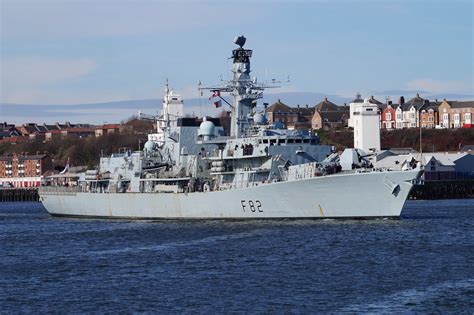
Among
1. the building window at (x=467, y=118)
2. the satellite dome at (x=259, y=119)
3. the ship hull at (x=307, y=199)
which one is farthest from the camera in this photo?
the building window at (x=467, y=118)

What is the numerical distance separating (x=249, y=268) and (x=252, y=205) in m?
17.5

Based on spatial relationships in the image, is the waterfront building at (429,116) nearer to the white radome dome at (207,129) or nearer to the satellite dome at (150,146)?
the satellite dome at (150,146)

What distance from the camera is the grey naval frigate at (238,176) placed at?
49875 mm

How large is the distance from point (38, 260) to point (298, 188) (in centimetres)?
1478

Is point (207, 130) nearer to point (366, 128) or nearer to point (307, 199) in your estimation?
point (307, 199)

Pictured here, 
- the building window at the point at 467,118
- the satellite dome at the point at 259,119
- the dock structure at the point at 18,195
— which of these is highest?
the building window at the point at 467,118

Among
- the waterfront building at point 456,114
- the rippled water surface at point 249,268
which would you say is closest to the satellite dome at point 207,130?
the rippled water surface at point 249,268

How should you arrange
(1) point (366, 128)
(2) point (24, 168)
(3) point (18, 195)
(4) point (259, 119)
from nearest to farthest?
(4) point (259, 119), (1) point (366, 128), (3) point (18, 195), (2) point (24, 168)

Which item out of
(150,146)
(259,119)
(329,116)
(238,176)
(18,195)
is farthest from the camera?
(329,116)

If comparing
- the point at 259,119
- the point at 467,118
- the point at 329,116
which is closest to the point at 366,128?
the point at 467,118

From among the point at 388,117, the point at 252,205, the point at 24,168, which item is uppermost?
the point at 388,117

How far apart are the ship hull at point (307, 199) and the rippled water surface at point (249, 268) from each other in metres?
0.68

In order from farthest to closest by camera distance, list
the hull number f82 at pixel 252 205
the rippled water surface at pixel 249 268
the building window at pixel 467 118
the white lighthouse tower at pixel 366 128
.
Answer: the building window at pixel 467 118, the white lighthouse tower at pixel 366 128, the hull number f82 at pixel 252 205, the rippled water surface at pixel 249 268

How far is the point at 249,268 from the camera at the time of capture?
3553 cm
